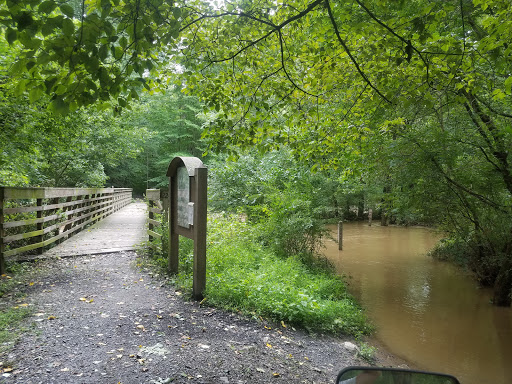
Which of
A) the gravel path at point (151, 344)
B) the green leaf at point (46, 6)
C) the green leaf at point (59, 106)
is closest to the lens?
the green leaf at point (46, 6)

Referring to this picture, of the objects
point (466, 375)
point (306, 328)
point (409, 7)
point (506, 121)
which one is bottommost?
point (466, 375)

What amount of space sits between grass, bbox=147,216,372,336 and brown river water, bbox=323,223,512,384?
838 millimetres

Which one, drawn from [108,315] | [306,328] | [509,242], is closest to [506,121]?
[509,242]

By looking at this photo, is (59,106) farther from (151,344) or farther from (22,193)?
(22,193)

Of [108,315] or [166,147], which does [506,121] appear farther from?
[166,147]

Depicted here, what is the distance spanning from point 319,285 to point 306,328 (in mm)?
1864

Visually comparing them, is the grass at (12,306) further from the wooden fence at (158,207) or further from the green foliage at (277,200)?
the green foliage at (277,200)

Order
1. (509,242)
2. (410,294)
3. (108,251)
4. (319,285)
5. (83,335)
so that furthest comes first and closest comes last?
(410,294), (108,251), (509,242), (319,285), (83,335)

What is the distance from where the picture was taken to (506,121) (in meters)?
6.52

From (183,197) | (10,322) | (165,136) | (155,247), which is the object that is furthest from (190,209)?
(165,136)

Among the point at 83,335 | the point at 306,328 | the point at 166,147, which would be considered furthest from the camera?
the point at 166,147

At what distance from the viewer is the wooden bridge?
6.13 m

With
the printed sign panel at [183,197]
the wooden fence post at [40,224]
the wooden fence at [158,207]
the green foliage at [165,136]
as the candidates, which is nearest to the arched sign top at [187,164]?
the printed sign panel at [183,197]

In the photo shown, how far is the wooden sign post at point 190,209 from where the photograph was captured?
16.5 feet
